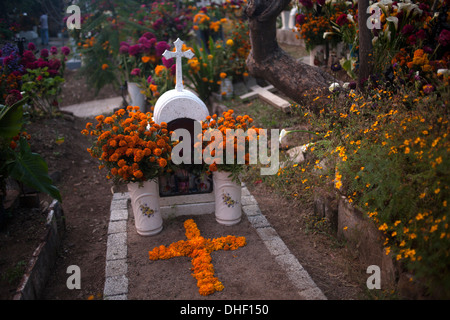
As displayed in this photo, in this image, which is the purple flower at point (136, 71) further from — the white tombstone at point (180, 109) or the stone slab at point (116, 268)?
the stone slab at point (116, 268)

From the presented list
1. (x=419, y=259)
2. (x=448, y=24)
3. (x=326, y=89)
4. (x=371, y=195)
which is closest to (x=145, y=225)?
(x=371, y=195)

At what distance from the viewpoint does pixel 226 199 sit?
12.2 ft

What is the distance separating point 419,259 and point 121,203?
123 inches

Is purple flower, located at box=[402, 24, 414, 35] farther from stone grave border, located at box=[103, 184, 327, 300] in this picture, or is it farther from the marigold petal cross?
the marigold petal cross

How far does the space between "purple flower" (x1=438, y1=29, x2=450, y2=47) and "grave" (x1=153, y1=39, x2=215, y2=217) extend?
2408 mm

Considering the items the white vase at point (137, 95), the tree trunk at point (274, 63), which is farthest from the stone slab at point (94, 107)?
the tree trunk at point (274, 63)

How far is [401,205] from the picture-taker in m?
2.57

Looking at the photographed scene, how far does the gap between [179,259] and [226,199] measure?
77 centimetres

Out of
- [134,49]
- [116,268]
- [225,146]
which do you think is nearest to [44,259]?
[116,268]

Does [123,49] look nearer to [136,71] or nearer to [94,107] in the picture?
[136,71]

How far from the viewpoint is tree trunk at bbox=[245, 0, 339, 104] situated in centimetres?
466

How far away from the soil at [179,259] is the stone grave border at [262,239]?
0.23ft

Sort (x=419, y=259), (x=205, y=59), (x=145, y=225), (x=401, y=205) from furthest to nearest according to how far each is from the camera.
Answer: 1. (x=205, y=59)
2. (x=145, y=225)
3. (x=401, y=205)
4. (x=419, y=259)

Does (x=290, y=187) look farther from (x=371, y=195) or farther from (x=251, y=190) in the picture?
(x=371, y=195)
